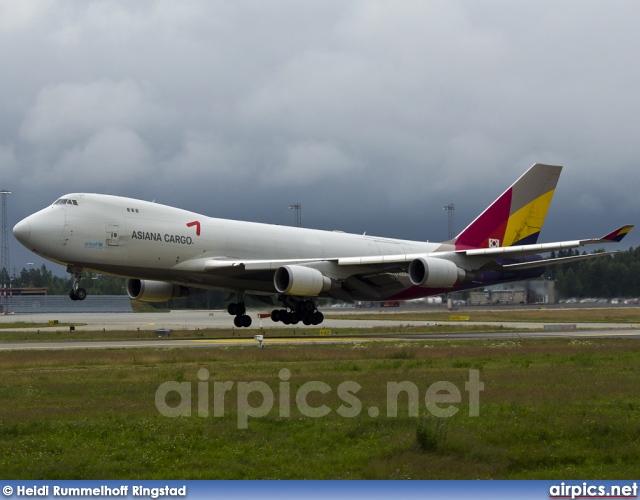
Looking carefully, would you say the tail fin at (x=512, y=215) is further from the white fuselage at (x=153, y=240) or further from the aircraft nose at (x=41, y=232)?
the aircraft nose at (x=41, y=232)

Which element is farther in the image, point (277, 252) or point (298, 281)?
point (277, 252)

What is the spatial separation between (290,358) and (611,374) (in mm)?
9354

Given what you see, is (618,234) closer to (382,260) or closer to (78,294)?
(382,260)

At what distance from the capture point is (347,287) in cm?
4147

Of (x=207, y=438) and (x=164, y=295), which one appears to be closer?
(x=207, y=438)

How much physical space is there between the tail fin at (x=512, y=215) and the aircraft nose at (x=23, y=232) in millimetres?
23108

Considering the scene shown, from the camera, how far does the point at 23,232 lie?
112ft

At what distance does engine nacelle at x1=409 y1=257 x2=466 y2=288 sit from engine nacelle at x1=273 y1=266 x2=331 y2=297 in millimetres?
4186

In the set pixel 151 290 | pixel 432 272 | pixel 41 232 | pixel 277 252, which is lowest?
pixel 151 290

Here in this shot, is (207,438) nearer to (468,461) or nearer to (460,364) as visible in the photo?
(468,461)

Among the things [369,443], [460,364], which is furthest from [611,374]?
[369,443]

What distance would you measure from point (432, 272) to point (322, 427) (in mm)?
24087

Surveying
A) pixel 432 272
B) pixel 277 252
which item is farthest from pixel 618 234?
pixel 277 252

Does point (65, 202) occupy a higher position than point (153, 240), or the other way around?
point (65, 202)
